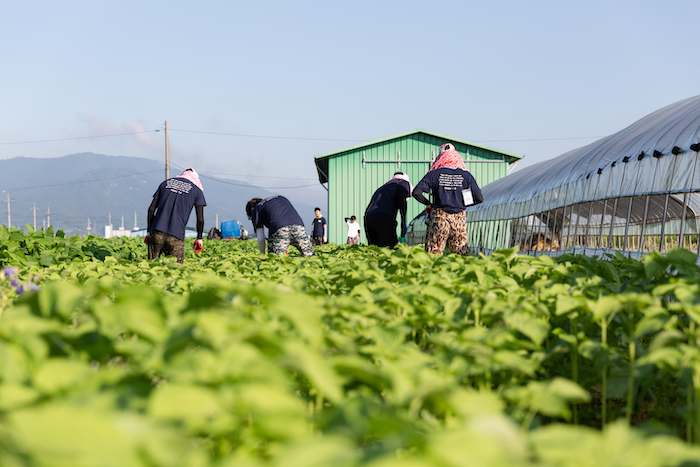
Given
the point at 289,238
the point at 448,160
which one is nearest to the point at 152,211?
the point at 289,238

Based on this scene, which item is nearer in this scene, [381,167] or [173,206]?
[173,206]

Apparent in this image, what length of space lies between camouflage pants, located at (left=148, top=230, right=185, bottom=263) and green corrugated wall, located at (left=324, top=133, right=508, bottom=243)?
18.6 meters

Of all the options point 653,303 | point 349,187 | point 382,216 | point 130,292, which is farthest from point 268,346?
point 349,187

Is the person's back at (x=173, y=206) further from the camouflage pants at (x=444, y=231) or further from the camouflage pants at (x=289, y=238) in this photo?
the camouflage pants at (x=444, y=231)

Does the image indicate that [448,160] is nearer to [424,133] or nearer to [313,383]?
[313,383]

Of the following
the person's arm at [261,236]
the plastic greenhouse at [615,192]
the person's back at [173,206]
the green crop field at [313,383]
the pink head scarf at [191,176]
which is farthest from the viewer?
the person's arm at [261,236]

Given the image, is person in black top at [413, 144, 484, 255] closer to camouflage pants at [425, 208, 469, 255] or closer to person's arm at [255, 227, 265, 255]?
camouflage pants at [425, 208, 469, 255]

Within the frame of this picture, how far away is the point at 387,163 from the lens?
26531 mm

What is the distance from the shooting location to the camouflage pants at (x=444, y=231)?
23.3 feet

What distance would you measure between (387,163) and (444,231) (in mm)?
19691

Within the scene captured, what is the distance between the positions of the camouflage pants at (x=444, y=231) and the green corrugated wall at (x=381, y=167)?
1891 centimetres

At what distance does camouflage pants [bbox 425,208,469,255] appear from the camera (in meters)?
7.10

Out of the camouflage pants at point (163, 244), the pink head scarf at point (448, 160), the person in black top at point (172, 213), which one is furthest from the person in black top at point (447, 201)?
the camouflage pants at point (163, 244)

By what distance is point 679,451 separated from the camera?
1.02 metres
